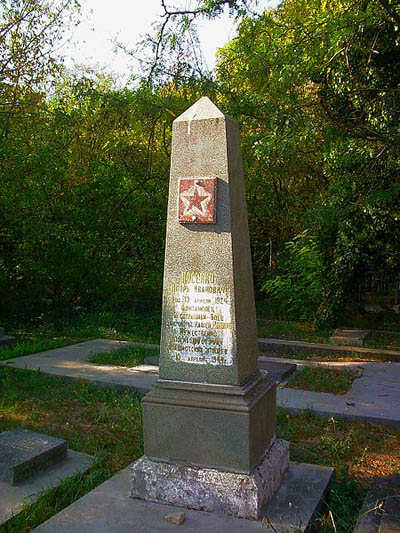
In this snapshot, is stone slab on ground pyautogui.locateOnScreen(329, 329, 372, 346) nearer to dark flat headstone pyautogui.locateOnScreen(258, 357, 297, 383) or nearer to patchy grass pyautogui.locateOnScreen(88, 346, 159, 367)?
dark flat headstone pyautogui.locateOnScreen(258, 357, 297, 383)

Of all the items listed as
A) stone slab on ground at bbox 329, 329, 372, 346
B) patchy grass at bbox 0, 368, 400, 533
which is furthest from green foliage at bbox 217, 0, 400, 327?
patchy grass at bbox 0, 368, 400, 533

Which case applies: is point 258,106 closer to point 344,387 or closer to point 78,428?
point 344,387

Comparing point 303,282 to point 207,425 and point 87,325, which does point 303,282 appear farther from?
point 207,425

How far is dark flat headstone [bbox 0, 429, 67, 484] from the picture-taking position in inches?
151

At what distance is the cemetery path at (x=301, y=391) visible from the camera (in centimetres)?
538

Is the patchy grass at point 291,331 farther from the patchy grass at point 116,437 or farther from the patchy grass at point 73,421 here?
the patchy grass at point 73,421

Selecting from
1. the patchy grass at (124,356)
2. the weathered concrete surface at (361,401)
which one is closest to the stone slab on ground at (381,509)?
the weathered concrete surface at (361,401)

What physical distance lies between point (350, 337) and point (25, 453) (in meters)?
6.38

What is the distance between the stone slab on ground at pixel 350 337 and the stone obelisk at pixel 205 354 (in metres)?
5.71

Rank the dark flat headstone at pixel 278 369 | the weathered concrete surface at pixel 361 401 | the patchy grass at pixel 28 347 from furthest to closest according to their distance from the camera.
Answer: the patchy grass at pixel 28 347
the dark flat headstone at pixel 278 369
the weathered concrete surface at pixel 361 401

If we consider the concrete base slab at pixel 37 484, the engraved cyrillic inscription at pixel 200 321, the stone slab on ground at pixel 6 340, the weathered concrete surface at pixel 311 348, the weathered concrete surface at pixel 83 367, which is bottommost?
the concrete base slab at pixel 37 484

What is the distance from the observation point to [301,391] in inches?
242

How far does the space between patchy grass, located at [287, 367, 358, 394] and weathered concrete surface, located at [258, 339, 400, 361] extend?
111 centimetres

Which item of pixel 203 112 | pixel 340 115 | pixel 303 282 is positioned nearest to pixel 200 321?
pixel 203 112
